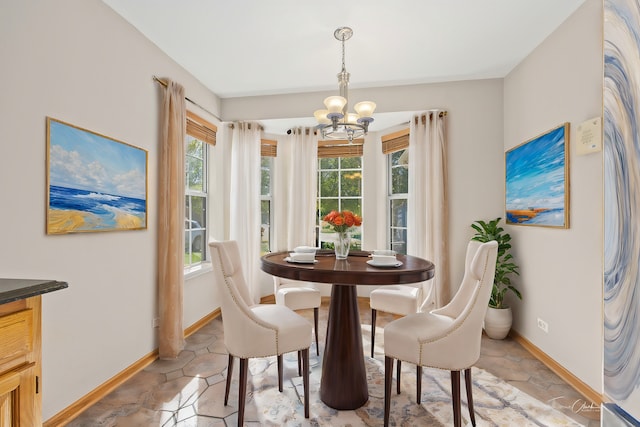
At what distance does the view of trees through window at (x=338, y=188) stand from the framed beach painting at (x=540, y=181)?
182 centimetres

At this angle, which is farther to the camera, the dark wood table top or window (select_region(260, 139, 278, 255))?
window (select_region(260, 139, 278, 255))

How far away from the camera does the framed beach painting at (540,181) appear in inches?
90.5

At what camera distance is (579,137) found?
2129mm

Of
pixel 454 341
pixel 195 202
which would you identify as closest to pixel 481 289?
pixel 454 341

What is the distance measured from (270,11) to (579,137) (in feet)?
7.83

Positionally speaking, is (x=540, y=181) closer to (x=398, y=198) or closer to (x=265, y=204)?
(x=398, y=198)

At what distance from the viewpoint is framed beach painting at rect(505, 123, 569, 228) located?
2299 mm

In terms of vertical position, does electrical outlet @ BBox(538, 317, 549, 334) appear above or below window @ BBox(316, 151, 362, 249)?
below

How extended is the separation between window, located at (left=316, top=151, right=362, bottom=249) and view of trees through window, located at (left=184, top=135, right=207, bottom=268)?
1.54 metres

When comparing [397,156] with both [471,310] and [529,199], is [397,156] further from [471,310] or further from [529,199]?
[471,310]

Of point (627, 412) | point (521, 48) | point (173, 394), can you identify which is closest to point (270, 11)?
point (521, 48)

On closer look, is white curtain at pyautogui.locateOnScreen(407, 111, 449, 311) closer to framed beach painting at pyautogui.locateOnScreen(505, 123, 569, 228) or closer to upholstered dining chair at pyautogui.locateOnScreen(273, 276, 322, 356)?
framed beach painting at pyautogui.locateOnScreen(505, 123, 569, 228)

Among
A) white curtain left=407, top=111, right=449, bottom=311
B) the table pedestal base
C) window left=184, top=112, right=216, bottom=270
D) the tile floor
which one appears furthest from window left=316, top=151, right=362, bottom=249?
the table pedestal base

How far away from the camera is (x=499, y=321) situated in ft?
9.61
